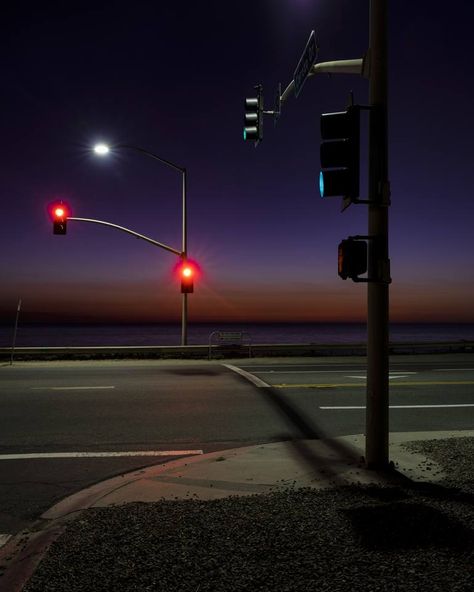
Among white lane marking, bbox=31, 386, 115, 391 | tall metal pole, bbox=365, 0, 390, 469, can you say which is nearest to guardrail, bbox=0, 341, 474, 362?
white lane marking, bbox=31, 386, 115, 391

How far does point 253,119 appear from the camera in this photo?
10141 millimetres

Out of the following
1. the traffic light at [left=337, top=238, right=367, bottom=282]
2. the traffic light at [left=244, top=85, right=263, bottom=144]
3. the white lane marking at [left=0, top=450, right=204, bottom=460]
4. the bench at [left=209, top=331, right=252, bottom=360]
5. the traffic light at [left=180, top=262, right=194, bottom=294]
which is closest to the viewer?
the traffic light at [left=337, top=238, right=367, bottom=282]

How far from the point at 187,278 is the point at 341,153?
1595cm

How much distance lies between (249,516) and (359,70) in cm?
492

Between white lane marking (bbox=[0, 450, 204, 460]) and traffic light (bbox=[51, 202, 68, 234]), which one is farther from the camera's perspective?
traffic light (bbox=[51, 202, 68, 234])

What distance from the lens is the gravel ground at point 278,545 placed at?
3.29 metres

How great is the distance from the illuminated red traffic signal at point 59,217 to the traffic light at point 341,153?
16.0m

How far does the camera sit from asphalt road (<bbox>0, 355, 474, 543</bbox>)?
6.48 m

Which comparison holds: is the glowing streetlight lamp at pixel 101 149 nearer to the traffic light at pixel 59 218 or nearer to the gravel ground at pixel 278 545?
the traffic light at pixel 59 218

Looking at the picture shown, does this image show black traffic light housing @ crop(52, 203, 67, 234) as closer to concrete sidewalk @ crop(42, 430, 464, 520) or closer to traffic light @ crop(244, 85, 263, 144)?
traffic light @ crop(244, 85, 263, 144)

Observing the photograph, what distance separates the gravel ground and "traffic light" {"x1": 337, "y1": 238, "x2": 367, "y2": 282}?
2125mm

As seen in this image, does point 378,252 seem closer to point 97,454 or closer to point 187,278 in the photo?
point 97,454

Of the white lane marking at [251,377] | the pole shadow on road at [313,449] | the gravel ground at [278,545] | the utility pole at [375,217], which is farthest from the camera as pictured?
the white lane marking at [251,377]

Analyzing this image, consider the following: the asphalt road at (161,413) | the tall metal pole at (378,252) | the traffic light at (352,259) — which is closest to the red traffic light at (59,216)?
the asphalt road at (161,413)
